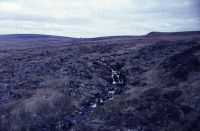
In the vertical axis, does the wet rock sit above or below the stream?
above

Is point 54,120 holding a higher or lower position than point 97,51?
lower

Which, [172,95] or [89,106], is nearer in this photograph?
[172,95]

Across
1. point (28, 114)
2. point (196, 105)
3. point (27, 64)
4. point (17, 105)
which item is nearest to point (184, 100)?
point (196, 105)

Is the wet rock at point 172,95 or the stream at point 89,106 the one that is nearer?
the wet rock at point 172,95

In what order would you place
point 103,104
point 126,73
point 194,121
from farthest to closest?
point 126,73
point 103,104
point 194,121

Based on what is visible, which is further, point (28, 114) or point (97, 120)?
point (28, 114)

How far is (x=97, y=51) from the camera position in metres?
59.3

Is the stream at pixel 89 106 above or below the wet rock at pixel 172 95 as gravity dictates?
below

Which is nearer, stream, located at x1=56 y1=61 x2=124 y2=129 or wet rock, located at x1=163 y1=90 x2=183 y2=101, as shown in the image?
wet rock, located at x1=163 y1=90 x2=183 y2=101

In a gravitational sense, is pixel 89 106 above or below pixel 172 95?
below

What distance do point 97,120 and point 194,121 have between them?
860 centimetres

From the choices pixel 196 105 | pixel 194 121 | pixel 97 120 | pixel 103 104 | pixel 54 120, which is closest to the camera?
pixel 194 121

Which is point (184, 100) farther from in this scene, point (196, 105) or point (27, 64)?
point (27, 64)

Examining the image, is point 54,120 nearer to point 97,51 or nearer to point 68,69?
point 68,69
